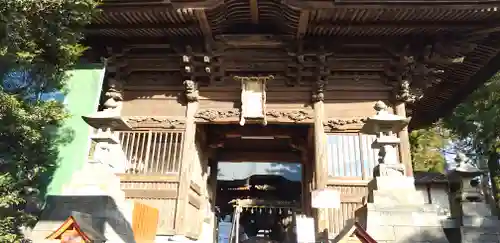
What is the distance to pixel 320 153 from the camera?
26.7ft

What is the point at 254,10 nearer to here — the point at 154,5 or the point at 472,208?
the point at 154,5

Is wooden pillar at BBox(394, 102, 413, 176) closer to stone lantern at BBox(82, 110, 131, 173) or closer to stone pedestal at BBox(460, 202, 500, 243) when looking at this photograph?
stone pedestal at BBox(460, 202, 500, 243)

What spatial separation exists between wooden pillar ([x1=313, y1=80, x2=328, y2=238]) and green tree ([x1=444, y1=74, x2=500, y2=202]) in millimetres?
5636

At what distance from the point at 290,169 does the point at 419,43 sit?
8.47m

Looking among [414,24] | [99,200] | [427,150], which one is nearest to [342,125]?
[414,24]

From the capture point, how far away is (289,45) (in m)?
8.42

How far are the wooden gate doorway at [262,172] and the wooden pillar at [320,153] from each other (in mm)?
1365

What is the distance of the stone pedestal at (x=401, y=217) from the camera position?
5648 millimetres

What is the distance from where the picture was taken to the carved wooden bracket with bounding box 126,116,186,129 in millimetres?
8570

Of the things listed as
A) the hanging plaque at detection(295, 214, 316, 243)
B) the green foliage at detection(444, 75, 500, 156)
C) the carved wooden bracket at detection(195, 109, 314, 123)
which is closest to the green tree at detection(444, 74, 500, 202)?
the green foliage at detection(444, 75, 500, 156)

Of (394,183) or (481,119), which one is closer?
(394,183)

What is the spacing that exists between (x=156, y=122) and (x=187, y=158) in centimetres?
110

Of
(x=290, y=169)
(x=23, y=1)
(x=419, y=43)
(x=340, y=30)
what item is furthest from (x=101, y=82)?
(x=290, y=169)

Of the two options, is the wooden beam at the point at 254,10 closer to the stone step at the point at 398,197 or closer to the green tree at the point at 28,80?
the green tree at the point at 28,80
